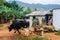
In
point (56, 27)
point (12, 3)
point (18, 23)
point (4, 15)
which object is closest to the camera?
point (18, 23)

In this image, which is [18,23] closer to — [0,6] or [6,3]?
[0,6]

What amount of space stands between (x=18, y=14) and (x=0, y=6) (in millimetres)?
2615

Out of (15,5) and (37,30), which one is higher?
(15,5)

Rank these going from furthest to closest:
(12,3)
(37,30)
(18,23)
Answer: (12,3) < (37,30) < (18,23)

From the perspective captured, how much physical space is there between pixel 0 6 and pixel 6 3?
4031mm

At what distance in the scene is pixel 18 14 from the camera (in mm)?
29188

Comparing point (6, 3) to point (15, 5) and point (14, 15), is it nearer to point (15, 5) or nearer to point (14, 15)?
point (15, 5)

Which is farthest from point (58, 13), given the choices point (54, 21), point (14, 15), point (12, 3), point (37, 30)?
point (12, 3)

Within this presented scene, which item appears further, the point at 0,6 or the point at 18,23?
the point at 0,6

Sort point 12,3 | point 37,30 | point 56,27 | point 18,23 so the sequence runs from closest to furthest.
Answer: point 18,23 → point 37,30 → point 56,27 → point 12,3

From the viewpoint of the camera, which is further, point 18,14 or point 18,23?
point 18,14

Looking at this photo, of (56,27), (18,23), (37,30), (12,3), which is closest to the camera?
(18,23)

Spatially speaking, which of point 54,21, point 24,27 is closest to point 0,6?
point 54,21

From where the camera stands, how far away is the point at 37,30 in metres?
15.6
